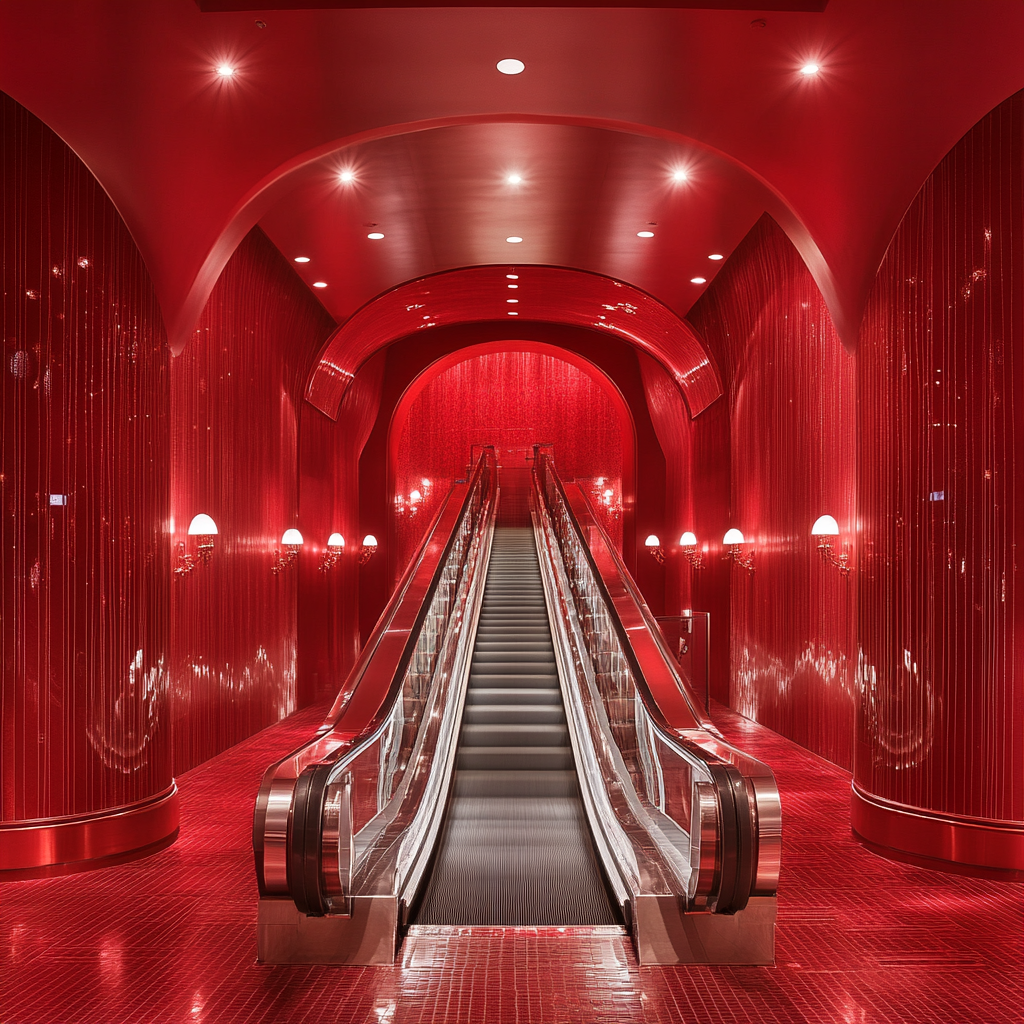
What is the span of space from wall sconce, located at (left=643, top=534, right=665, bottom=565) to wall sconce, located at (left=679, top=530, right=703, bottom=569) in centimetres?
208

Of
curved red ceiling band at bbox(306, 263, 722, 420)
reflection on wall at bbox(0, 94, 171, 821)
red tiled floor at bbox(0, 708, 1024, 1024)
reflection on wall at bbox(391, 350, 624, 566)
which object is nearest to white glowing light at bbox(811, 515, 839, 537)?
red tiled floor at bbox(0, 708, 1024, 1024)

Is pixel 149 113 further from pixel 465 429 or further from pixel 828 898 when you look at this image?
pixel 465 429

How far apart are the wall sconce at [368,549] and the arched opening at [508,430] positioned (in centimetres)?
281

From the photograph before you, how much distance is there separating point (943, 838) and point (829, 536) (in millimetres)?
3188

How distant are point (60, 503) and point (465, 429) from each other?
1755 cm

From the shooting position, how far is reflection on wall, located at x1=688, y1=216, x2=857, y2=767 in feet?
26.9

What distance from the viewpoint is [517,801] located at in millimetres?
6496

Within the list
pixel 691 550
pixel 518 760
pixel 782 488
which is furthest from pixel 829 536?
pixel 691 550

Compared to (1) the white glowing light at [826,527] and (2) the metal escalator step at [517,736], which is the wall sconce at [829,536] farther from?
(2) the metal escalator step at [517,736]

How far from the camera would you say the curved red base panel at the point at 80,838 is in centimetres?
533

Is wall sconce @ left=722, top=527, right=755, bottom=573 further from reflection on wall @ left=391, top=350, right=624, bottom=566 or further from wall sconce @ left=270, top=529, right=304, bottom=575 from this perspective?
reflection on wall @ left=391, top=350, right=624, bottom=566

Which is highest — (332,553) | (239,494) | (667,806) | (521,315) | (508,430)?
(521,315)

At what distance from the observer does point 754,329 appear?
1077 centimetres

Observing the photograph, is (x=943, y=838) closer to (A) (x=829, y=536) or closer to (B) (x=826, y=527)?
(B) (x=826, y=527)
